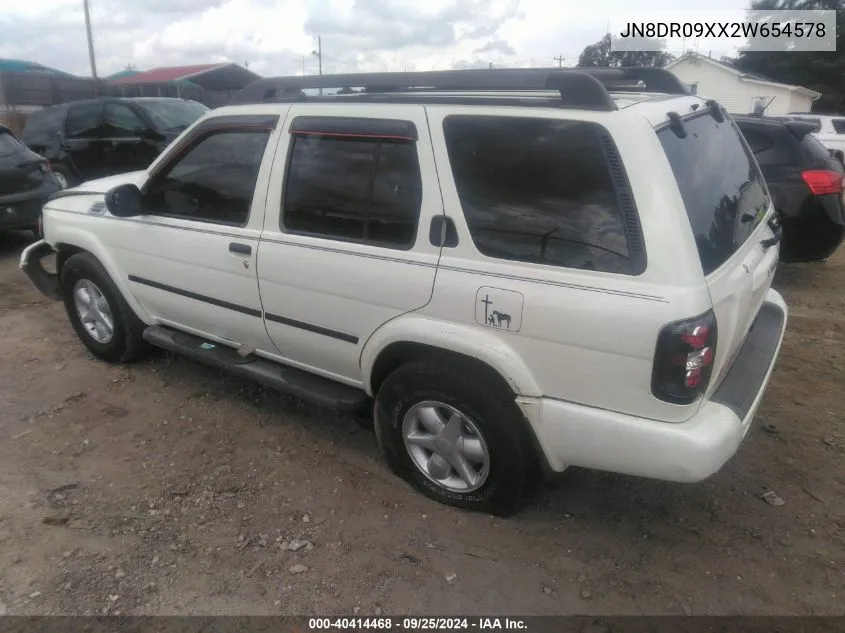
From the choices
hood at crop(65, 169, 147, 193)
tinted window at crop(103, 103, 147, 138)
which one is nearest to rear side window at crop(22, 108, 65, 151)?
tinted window at crop(103, 103, 147, 138)

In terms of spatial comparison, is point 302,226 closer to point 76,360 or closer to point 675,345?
point 675,345

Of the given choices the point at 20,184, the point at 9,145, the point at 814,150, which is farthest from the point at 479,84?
the point at 9,145

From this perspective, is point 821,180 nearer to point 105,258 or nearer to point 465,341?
point 465,341

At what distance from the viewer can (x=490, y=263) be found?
98.3 inches

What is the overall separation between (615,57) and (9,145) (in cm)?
5115

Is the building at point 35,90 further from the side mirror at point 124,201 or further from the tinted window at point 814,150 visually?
the tinted window at point 814,150

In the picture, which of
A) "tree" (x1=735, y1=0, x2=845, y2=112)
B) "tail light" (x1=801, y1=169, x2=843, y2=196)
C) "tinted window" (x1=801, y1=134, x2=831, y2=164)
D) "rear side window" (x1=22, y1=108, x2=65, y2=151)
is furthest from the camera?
"tree" (x1=735, y1=0, x2=845, y2=112)

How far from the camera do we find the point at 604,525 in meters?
2.90

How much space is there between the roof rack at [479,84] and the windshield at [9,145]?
5550 mm

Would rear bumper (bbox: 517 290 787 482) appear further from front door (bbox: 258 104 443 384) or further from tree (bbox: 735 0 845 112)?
tree (bbox: 735 0 845 112)

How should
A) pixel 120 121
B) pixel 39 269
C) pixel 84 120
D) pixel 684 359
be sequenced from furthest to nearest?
1. pixel 84 120
2. pixel 120 121
3. pixel 39 269
4. pixel 684 359

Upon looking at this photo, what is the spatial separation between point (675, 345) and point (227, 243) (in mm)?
2243

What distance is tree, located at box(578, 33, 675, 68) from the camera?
47.1m

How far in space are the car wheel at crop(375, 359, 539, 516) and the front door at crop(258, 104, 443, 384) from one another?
289mm
